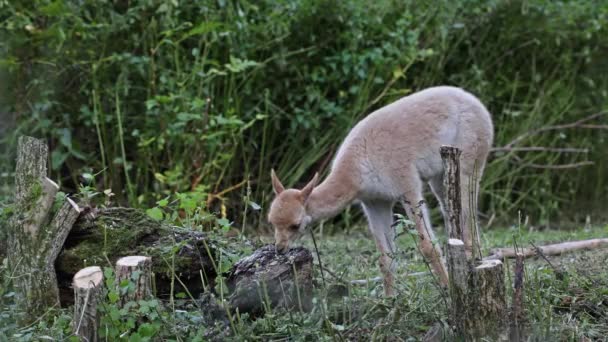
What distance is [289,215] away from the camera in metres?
5.95

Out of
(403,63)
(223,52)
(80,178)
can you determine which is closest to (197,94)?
(223,52)

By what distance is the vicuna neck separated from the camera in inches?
250

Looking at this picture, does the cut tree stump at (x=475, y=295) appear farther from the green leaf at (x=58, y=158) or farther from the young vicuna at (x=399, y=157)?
the green leaf at (x=58, y=158)

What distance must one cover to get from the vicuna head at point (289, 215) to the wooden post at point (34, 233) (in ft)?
5.07

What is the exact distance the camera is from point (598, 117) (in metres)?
10.9

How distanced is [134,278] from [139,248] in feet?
3.31

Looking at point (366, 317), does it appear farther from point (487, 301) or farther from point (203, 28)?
point (203, 28)

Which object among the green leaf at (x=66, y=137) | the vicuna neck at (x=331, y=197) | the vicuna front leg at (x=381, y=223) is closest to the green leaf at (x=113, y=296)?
the vicuna neck at (x=331, y=197)

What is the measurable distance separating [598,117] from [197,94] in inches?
207

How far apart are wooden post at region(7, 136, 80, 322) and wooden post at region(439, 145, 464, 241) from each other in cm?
213

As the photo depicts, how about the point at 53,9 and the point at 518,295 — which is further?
the point at 53,9

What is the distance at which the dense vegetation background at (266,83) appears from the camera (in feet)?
29.0

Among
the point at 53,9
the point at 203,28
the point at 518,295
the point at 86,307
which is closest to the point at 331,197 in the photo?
the point at 518,295

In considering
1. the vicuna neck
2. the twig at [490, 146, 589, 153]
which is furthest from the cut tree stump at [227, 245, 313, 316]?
the twig at [490, 146, 589, 153]
